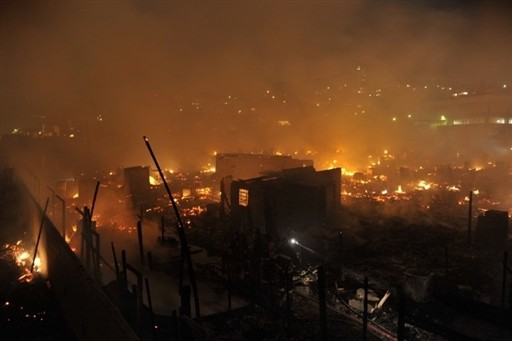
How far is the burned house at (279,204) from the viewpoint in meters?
A: 22.3

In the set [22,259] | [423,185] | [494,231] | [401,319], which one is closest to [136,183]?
[22,259]

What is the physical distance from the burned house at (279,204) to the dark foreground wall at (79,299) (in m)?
11.4

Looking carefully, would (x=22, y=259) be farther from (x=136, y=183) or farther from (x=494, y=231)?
(x=494, y=231)

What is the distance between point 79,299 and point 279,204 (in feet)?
50.2

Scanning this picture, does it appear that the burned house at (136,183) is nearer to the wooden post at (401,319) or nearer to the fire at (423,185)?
the fire at (423,185)

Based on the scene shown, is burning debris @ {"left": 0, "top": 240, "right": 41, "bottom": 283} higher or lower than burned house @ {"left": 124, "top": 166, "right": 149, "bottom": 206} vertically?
lower

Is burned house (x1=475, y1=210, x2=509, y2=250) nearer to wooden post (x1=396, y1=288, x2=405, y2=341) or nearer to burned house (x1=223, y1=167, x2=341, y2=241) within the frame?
burned house (x1=223, y1=167, x2=341, y2=241)

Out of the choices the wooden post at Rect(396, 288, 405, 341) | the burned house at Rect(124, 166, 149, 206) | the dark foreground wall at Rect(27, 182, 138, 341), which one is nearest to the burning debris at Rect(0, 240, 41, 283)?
the dark foreground wall at Rect(27, 182, 138, 341)

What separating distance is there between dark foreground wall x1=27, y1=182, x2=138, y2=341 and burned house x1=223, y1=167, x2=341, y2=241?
11446 mm

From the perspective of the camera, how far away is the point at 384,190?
35000 mm

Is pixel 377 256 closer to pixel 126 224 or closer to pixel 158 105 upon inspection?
pixel 126 224

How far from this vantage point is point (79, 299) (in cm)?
877

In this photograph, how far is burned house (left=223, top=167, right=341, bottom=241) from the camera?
2230cm

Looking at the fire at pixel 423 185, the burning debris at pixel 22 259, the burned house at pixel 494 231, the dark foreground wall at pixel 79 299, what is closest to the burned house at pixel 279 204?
the burned house at pixel 494 231
